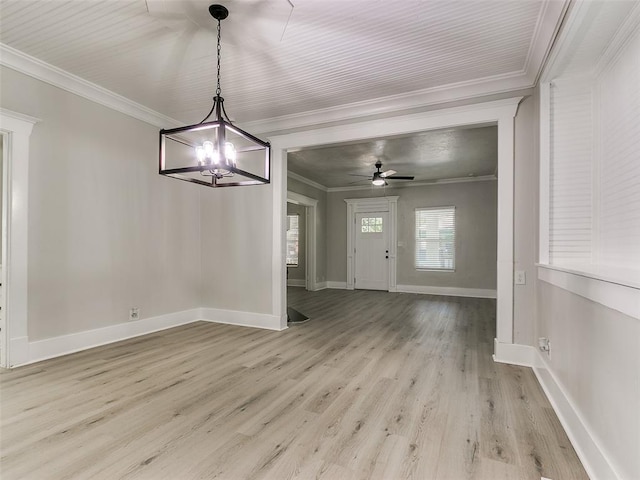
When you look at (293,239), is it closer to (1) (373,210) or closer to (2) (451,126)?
(1) (373,210)

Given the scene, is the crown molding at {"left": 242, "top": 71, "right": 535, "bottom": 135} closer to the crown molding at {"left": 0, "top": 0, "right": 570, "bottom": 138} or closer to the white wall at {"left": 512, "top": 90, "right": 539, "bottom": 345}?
the crown molding at {"left": 0, "top": 0, "right": 570, "bottom": 138}

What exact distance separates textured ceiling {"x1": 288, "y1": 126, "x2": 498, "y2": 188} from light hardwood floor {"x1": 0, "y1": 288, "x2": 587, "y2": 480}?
276 cm

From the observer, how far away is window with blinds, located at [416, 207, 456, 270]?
7.73 meters

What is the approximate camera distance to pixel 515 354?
316 cm

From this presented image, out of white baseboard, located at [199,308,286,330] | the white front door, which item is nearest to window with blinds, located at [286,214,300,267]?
the white front door

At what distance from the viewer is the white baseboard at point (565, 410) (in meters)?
1.56

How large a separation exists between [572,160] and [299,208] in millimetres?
7400

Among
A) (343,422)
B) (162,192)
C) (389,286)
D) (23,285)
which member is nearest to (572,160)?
(343,422)

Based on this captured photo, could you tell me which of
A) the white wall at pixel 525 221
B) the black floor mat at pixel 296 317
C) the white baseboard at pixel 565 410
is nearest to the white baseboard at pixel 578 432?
the white baseboard at pixel 565 410

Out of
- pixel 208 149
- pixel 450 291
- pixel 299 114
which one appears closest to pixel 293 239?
pixel 450 291

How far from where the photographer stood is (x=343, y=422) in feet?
6.84

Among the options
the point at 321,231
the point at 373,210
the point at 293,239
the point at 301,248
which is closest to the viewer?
the point at 373,210

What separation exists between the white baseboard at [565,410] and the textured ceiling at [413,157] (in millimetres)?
2668

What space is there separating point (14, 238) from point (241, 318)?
8.54ft
